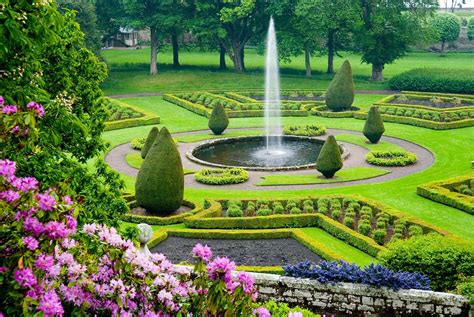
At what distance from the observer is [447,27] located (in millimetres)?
86938

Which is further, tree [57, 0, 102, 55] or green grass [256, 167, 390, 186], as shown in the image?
tree [57, 0, 102, 55]

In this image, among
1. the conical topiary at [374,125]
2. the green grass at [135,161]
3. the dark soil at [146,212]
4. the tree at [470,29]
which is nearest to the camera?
the dark soil at [146,212]

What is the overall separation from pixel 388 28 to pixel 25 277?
56299 millimetres

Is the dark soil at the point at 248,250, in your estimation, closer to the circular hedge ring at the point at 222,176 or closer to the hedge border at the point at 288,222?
the hedge border at the point at 288,222

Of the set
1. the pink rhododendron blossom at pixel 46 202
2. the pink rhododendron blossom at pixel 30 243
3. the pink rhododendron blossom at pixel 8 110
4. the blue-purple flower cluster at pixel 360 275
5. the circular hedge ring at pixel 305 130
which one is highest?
the pink rhododendron blossom at pixel 8 110

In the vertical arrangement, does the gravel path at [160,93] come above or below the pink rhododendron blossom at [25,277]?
below

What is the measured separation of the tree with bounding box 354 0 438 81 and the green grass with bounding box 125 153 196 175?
30278 millimetres

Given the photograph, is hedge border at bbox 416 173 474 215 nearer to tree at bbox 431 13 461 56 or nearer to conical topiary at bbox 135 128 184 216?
conical topiary at bbox 135 128 184 216

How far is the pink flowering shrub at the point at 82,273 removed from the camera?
714 cm

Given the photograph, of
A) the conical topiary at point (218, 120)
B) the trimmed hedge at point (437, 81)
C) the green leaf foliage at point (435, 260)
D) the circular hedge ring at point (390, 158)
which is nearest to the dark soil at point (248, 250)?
the green leaf foliage at point (435, 260)

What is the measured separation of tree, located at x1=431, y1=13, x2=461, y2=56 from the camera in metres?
86.7

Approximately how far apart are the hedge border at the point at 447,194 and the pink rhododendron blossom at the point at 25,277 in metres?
20.9

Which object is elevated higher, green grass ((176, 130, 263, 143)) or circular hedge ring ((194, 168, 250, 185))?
green grass ((176, 130, 263, 143))

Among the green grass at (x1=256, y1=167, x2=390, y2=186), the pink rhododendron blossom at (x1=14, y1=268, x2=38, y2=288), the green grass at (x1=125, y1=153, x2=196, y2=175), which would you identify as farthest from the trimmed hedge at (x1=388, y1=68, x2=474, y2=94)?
the pink rhododendron blossom at (x1=14, y1=268, x2=38, y2=288)
